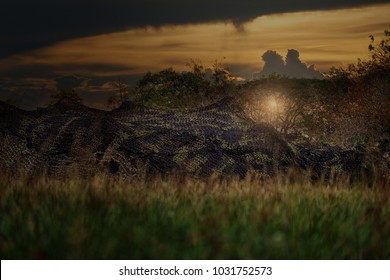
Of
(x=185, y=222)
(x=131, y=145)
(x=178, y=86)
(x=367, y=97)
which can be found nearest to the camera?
(x=185, y=222)

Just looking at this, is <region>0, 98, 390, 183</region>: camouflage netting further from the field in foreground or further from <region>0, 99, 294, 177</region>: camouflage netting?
the field in foreground

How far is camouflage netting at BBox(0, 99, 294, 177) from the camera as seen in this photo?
7.27 metres

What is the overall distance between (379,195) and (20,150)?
392cm

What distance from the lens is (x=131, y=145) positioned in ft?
24.1

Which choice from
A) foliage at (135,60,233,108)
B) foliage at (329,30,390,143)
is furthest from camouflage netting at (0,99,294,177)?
foliage at (135,60,233,108)

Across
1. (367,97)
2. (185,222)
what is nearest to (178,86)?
(367,97)

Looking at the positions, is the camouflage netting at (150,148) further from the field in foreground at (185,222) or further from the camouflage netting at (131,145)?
the field in foreground at (185,222)

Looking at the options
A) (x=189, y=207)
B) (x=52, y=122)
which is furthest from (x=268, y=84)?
(x=189, y=207)

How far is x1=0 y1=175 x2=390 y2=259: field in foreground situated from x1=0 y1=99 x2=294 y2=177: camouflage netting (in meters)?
1.28

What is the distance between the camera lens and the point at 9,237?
14.4ft

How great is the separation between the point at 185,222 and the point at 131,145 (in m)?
2.74

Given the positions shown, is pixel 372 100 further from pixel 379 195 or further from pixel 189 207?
pixel 189 207

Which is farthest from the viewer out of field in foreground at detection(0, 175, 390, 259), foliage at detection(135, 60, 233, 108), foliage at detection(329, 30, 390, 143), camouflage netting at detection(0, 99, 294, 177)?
foliage at detection(135, 60, 233, 108)

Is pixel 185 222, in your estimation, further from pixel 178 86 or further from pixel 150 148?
pixel 178 86
